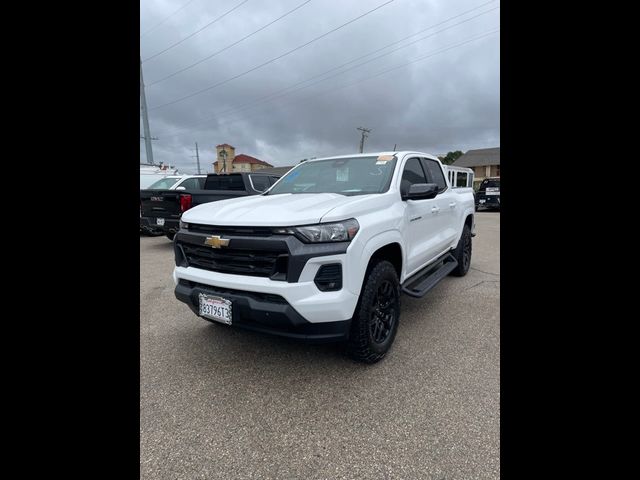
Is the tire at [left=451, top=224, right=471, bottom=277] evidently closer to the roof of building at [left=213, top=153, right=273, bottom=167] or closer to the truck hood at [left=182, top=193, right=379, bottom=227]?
the truck hood at [left=182, top=193, right=379, bottom=227]

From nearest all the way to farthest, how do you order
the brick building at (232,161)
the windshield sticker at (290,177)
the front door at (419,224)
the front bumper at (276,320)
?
the front bumper at (276,320)
the front door at (419,224)
the windshield sticker at (290,177)
the brick building at (232,161)

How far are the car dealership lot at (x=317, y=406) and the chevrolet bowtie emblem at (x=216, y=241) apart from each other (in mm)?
1025

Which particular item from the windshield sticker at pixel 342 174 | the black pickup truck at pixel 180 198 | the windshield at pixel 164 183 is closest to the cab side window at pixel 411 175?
the windshield sticker at pixel 342 174

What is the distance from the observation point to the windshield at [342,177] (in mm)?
3328

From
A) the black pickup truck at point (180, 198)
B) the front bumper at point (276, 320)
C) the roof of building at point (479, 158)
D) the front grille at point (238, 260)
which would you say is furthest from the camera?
the roof of building at point (479, 158)

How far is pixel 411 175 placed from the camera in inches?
149

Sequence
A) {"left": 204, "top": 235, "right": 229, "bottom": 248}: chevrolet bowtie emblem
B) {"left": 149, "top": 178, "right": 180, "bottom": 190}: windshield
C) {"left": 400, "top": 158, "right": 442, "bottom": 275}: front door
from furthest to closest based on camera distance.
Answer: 1. {"left": 149, "top": 178, "right": 180, "bottom": 190}: windshield
2. {"left": 400, "top": 158, "right": 442, "bottom": 275}: front door
3. {"left": 204, "top": 235, "right": 229, "bottom": 248}: chevrolet bowtie emblem

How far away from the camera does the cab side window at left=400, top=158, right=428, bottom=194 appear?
3.46 metres

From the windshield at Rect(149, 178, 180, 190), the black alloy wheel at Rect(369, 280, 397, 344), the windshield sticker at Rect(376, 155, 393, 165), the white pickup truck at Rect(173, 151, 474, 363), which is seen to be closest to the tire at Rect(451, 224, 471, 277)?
the white pickup truck at Rect(173, 151, 474, 363)

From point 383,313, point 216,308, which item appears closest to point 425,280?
point 383,313

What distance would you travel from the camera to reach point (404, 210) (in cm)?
317

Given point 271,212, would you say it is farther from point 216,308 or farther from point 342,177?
point 342,177

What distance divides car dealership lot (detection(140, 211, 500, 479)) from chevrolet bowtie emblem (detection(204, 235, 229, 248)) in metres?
1.02

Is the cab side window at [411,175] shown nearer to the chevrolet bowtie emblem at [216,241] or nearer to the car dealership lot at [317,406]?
the car dealership lot at [317,406]
